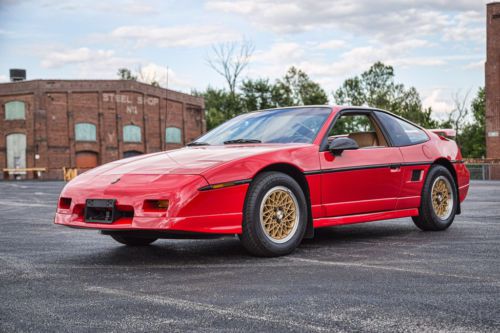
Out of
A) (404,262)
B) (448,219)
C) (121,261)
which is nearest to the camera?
(404,262)

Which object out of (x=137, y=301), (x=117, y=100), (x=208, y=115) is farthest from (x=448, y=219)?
(x=208, y=115)

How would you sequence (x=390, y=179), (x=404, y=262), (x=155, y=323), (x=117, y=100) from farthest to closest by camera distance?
1. (x=117, y=100)
2. (x=390, y=179)
3. (x=404, y=262)
4. (x=155, y=323)

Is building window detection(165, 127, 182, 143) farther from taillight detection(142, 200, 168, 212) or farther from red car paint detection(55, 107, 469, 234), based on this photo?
taillight detection(142, 200, 168, 212)

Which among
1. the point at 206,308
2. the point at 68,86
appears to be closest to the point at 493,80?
A: the point at 68,86

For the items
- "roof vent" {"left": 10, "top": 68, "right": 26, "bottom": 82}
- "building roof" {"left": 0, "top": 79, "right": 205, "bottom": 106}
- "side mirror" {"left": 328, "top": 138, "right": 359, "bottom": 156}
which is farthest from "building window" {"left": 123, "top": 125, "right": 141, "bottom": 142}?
"side mirror" {"left": 328, "top": 138, "right": 359, "bottom": 156}

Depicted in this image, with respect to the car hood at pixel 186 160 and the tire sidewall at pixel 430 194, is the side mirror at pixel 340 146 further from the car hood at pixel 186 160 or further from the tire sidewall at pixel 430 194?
the tire sidewall at pixel 430 194

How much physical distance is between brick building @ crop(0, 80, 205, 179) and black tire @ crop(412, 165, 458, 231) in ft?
153

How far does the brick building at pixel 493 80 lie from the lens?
4194 cm

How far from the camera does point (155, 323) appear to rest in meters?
3.52

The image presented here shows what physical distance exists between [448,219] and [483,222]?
1080 mm

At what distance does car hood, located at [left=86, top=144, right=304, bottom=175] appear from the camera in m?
5.70

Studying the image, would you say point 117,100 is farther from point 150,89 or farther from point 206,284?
point 206,284

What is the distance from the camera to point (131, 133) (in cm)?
5850

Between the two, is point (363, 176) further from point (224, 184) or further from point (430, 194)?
point (224, 184)
